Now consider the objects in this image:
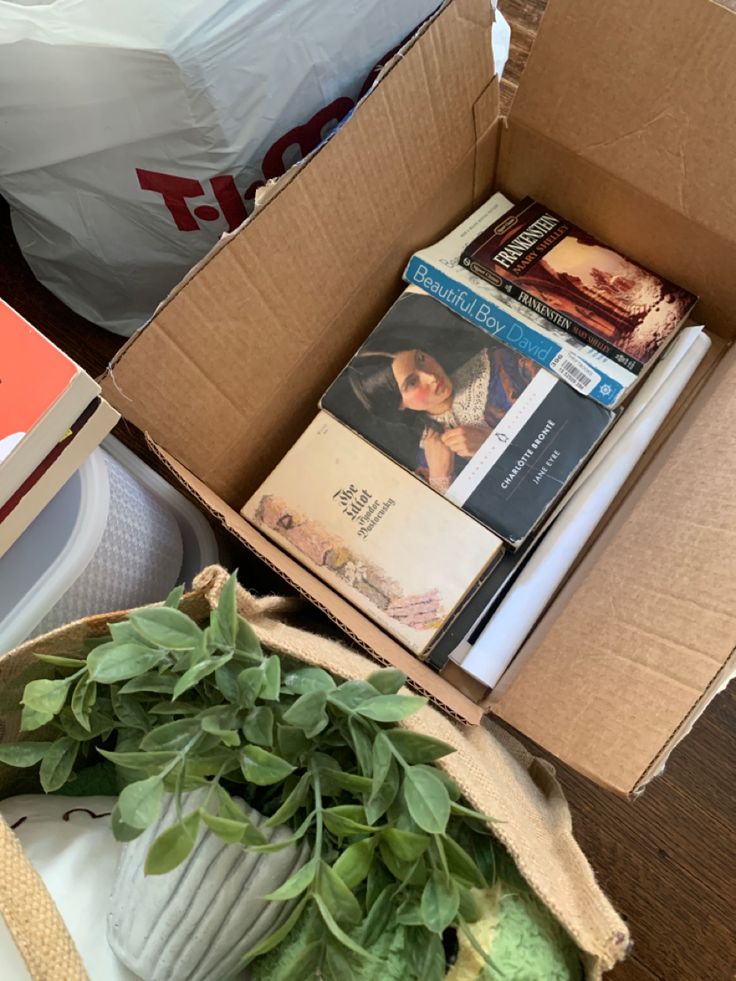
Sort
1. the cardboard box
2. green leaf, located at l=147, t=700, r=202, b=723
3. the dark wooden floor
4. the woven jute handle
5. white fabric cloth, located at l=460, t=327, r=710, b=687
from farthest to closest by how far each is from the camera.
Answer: the dark wooden floor → white fabric cloth, located at l=460, t=327, r=710, b=687 → the cardboard box → green leaf, located at l=147, t=700, r=202, b=723 → the woven jute handle

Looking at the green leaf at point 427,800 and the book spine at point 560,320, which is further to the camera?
the book spine at point 560,320

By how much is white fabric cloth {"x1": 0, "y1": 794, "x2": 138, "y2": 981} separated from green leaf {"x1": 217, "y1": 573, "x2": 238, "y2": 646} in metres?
0.20

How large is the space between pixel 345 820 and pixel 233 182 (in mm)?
608

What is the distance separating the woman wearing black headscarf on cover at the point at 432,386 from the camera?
79cm

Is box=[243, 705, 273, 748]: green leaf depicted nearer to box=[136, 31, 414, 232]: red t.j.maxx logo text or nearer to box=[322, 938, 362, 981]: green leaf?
box=[322, 938, 362, 981]: green leaf

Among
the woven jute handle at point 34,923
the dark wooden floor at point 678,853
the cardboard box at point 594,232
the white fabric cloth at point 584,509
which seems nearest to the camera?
the woven jute handle at point 34,923

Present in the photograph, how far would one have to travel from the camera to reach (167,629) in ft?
1.48

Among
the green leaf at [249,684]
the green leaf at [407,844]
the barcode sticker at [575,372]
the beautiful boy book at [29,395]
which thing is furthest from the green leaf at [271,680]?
the barcode sticker at [575,372]

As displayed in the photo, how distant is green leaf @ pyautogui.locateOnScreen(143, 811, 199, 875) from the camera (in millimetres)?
396

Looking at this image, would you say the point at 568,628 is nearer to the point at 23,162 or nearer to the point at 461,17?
the point at 461,17

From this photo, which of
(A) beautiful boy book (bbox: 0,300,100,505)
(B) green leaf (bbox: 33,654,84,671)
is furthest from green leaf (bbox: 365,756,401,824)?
(A) beautiful boy book (bbox: 0,300,100,505)

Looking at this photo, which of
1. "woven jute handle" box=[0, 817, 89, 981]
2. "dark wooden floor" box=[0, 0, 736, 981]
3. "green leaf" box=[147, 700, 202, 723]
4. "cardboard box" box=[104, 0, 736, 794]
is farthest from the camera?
"dark wooden floor" box=[0, 0, 736, 981]

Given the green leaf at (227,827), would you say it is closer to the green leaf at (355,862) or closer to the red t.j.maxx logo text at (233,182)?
the green leaf at (355,862)

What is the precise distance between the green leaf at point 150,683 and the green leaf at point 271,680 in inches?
2.6
